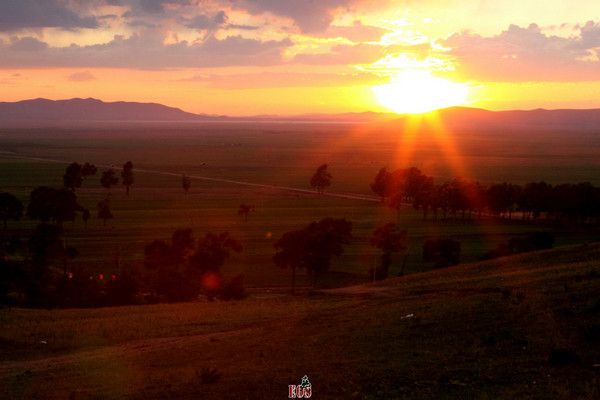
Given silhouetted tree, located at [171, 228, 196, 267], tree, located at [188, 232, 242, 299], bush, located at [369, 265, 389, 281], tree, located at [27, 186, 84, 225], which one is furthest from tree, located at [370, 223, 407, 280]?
tree, located at [27, 186, 84, 225]

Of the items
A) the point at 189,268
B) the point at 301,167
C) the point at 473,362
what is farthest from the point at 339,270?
the point at 301,167

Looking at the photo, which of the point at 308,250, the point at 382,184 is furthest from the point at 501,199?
the point at 308,250

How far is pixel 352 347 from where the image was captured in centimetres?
1870

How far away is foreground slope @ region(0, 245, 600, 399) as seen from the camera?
1495 centimetres

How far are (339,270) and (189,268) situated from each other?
45.5ft

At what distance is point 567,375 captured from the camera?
14.5m

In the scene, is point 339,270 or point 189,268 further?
point 339,270

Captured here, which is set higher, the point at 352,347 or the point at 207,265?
the point at 352,347

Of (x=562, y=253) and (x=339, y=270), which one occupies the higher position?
(x=562, y=253)

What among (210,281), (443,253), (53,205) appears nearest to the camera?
(210,281)

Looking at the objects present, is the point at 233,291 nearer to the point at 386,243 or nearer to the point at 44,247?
the point at 44,247

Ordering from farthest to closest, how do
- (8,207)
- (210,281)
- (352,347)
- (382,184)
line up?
(382,184) < (8,207) < (210,281) < (352,347)

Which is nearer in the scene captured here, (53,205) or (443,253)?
(443,253)

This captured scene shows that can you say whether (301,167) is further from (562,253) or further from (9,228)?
(562,253)
